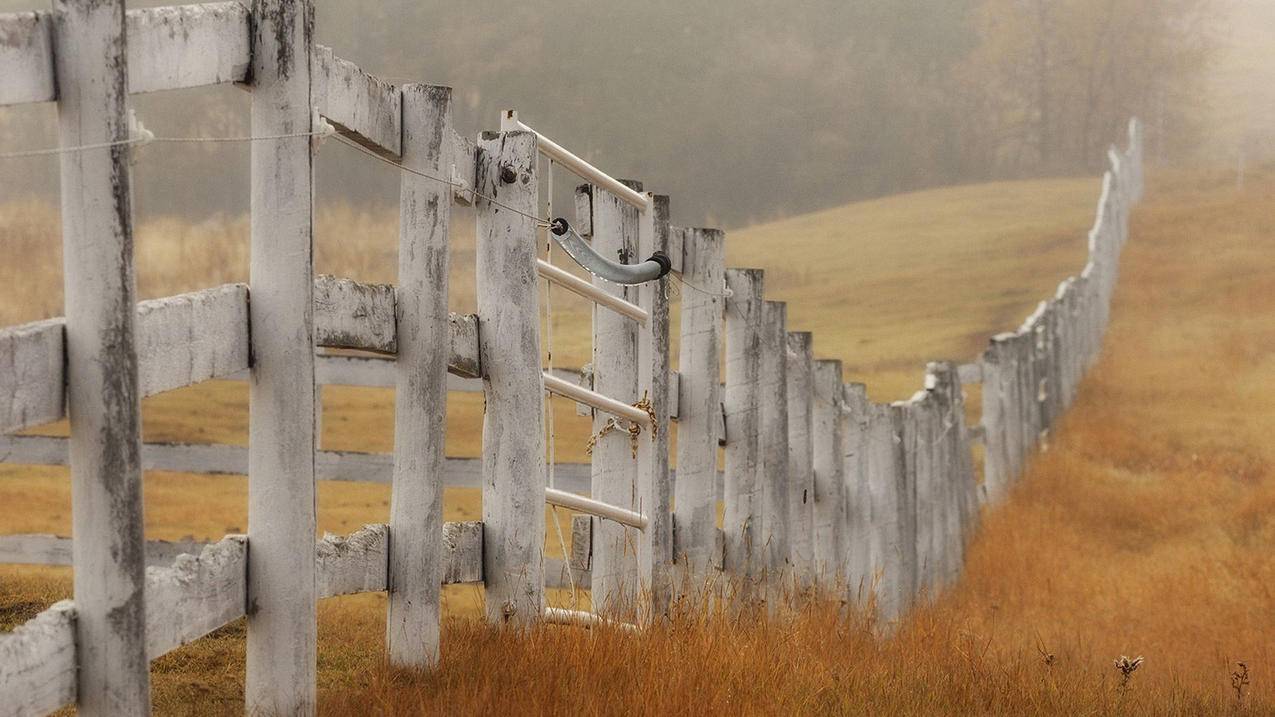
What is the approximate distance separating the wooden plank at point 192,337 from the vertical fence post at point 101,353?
0.51 feet

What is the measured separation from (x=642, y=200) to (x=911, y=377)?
20.5m

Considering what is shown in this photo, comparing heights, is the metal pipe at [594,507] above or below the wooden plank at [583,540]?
above

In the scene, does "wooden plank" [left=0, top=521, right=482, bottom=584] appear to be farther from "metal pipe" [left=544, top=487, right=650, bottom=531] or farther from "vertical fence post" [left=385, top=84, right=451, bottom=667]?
"metal pipe" [left=544, top=487, right=650, bottom=531]

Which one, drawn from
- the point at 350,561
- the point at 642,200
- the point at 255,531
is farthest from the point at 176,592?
the point at 642,200

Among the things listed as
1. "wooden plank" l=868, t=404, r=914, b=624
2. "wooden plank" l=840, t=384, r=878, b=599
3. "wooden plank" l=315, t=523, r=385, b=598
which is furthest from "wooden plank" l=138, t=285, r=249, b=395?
"wooden plank" l=868, t=404, r=914, b=624

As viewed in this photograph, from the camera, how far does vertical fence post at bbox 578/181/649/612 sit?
5.56 m

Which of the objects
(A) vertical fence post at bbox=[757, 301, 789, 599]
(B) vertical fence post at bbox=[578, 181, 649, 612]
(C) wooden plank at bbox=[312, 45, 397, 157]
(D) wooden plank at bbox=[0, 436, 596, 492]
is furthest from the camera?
(D) wooden plank at bbox=[0, 436, 596, 492]

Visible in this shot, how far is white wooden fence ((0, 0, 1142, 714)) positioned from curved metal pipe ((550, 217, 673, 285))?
0.27 ft

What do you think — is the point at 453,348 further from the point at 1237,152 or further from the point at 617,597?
the point at 1237,152

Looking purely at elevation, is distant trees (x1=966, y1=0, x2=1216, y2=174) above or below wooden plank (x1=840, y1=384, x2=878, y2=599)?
above

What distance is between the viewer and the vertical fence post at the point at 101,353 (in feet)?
9.27

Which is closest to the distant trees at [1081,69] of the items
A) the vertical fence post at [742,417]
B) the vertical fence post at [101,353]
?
the vertical fence post at [742,417]

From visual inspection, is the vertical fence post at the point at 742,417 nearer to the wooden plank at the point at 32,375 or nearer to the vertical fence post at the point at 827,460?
the vertical fence post at the point at 827,460

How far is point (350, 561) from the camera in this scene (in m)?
3.95
